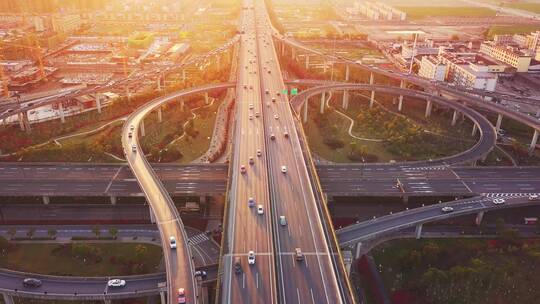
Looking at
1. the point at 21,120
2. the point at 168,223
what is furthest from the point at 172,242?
the point at 21,120

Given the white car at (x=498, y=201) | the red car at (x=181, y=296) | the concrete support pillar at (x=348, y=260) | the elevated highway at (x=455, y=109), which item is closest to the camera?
the red car at (x=181, y=296)

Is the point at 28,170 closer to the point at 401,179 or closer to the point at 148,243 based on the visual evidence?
the point at 148,243

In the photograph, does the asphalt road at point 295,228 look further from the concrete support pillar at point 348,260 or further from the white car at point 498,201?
the white car at point 498,201

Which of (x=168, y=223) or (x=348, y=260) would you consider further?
(x=168, y=223)

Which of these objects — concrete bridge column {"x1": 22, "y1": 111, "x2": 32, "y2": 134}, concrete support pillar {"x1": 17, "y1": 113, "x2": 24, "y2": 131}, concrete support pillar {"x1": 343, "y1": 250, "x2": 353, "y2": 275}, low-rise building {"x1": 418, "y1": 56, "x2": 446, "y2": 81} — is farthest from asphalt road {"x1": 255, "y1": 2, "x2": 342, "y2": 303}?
low-rise building {"x1": 418, "y1": 56, "x2": 446, "y2": 81}

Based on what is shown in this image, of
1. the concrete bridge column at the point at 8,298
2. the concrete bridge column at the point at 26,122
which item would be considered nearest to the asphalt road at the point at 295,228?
the concrete bridge column at the point at 8,298

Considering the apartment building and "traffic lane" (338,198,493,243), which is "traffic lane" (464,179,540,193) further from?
the apartment building

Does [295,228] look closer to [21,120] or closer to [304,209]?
[304,209]

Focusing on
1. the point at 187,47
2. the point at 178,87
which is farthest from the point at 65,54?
the point at 178,87
